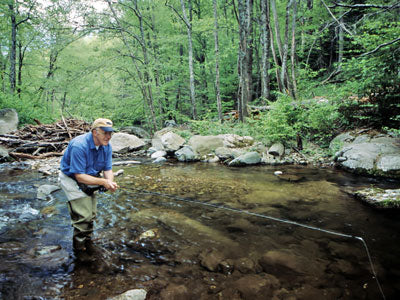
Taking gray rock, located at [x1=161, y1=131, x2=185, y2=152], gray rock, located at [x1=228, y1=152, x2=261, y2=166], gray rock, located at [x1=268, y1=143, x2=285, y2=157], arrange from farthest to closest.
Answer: gray rock, located at [x1=161, y1=131, x2=185, y2=152] → gray rock, located at [x1=268, y1=143, x2=285, y2=157] → gray rock, located at [x1=228, y1=152, x2=261, y2=166]

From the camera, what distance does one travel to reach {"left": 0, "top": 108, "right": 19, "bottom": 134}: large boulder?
11.3 m

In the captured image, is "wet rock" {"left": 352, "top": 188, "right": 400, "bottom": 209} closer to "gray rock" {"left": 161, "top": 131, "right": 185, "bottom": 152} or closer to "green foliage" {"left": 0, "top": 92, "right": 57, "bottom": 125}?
"gray rock" {"left": 161, "top": 131, "right": 185, "bottom": 152}

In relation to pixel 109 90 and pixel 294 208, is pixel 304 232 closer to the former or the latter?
pixel 294 208

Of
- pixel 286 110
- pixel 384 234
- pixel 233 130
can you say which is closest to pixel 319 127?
pixel 286 110

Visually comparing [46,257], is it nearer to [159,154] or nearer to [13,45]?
[159,154]

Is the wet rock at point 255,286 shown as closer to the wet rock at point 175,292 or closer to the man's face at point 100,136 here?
the wet rock at point 175,292

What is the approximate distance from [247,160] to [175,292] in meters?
6.70

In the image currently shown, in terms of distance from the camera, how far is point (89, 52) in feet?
72.6

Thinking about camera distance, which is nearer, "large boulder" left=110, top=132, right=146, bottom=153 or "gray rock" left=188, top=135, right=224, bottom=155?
"gray rock" left=188, top=135, right=224, bottom=155

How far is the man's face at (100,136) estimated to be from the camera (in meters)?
2.88

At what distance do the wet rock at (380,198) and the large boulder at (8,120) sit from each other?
49.3 ft

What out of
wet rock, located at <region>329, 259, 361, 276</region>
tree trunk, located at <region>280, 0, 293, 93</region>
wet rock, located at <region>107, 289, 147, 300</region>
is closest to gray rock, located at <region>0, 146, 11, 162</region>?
wet rock, located at <region>107, 289, 147, 300</region>

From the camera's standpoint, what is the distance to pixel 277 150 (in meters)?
8.98

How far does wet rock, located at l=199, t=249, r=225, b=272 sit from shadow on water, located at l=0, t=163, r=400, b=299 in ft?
0.04
